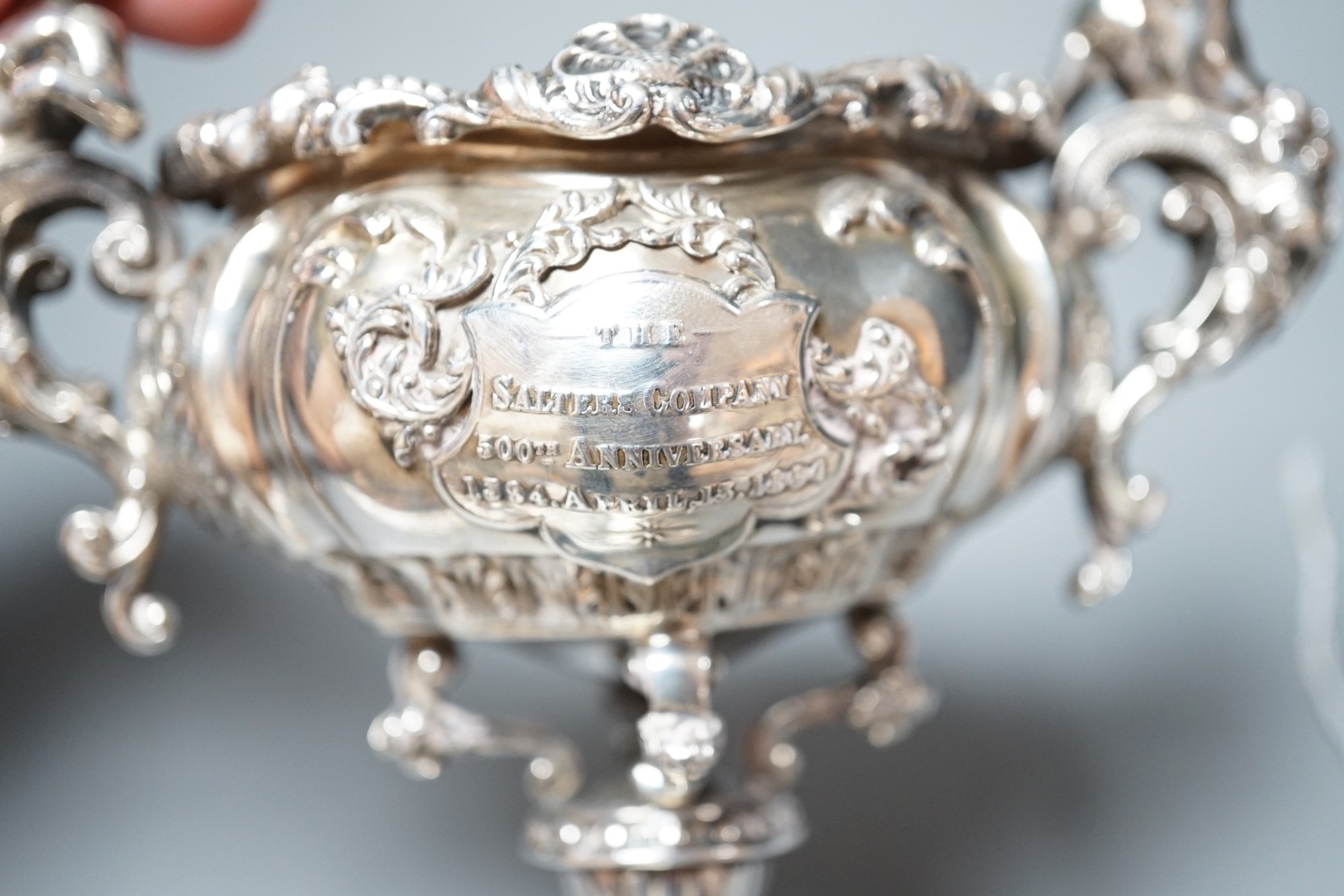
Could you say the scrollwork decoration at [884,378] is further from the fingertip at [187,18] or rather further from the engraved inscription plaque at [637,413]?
the fingertip at [187,18]

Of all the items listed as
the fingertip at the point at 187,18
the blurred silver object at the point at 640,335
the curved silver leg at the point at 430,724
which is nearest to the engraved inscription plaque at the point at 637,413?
the blurred silver object at the point at 640,335

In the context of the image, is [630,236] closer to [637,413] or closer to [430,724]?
[637,413]

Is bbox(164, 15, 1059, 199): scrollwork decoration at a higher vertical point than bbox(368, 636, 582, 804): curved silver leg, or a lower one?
higher

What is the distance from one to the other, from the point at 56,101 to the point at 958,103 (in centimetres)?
31

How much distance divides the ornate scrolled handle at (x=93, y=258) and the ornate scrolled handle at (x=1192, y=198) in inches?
13.5

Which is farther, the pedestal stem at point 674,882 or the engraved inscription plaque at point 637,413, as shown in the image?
the pedestal stem at point 674,882

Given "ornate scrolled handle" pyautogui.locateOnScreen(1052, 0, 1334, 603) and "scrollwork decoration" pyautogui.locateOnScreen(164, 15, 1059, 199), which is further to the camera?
"ornate scrolled handle" pyautogui.locateOnScreen(1052, 0, 1334, 603)

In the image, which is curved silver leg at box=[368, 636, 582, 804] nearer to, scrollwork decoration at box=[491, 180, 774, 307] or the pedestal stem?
the pedestal stem

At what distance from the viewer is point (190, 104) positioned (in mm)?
744

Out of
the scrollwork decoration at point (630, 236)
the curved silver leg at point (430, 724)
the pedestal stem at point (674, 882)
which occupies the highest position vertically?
the scrollwork decoration at point (630, 236)

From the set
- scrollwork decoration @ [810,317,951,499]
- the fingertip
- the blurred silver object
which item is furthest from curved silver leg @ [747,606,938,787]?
the fingertip

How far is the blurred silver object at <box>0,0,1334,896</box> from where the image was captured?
1.42 ft

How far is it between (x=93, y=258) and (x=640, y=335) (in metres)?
0.23

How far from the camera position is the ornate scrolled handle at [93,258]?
50 centimetres
